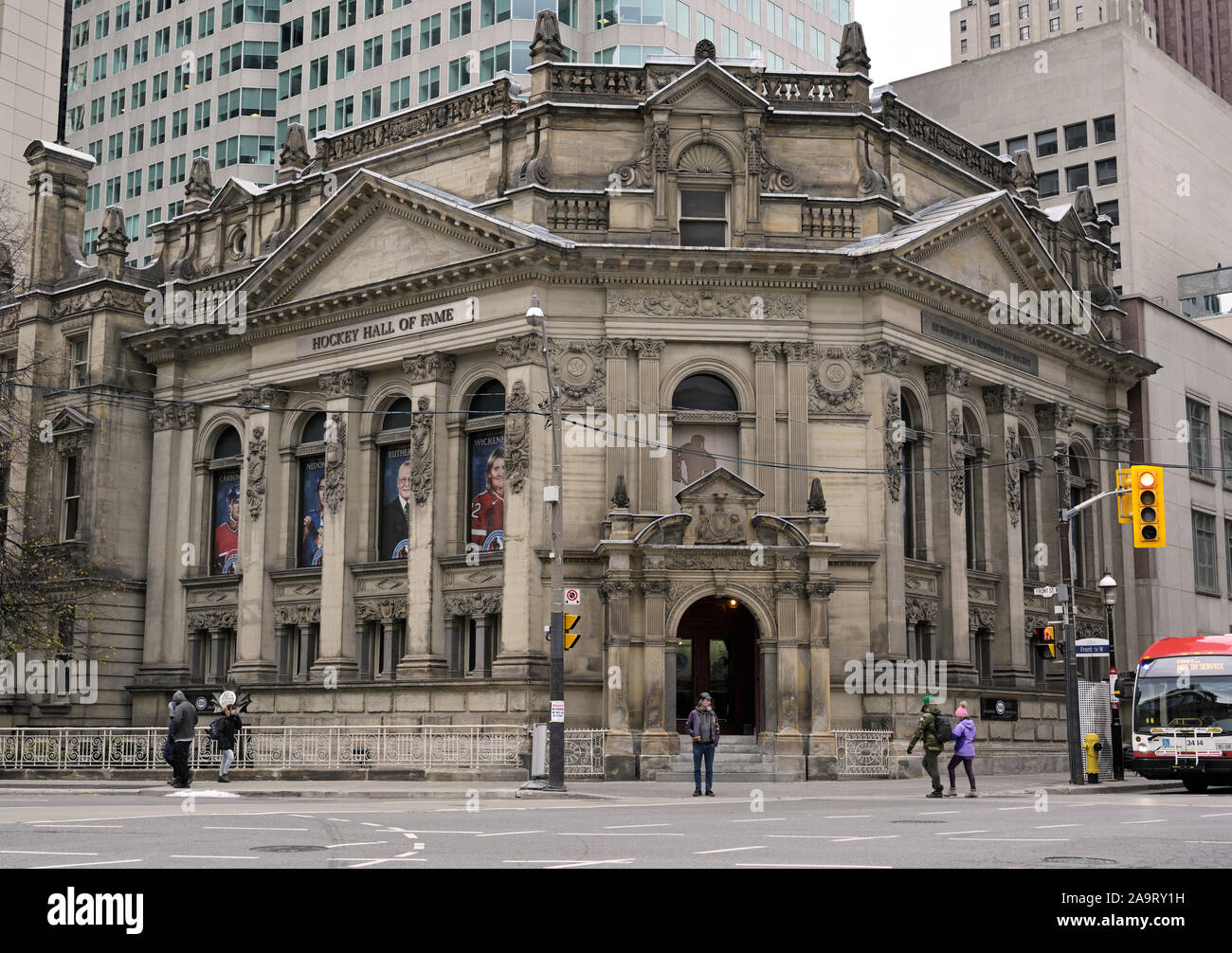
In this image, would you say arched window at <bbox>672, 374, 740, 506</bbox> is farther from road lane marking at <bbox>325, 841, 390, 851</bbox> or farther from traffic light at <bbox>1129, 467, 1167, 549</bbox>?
road lane marking at <bbox>325, 841, 390, 851</bbox>

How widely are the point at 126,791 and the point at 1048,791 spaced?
19510 mm

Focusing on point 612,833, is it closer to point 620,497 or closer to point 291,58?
point 620,497

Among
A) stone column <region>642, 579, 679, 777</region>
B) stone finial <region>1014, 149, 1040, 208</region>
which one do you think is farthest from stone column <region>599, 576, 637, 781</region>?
stone finial <region>1014, 149, 1040, 208</region>

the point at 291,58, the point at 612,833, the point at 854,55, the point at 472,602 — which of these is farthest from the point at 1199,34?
the point at 612,833

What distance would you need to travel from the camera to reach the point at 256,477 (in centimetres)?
4519

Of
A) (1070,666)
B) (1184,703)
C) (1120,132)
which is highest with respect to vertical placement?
(1120,132)

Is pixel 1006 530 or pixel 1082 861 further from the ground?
pixel 1006 530

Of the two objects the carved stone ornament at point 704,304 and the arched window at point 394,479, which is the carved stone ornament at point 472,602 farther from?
the carved stone ornament at point 704,304

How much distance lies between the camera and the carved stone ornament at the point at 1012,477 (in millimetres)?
45188

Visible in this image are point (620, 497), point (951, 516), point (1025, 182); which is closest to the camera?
point (620, 497)

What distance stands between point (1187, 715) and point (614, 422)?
16.4m

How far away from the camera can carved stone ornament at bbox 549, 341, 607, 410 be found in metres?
39.4
